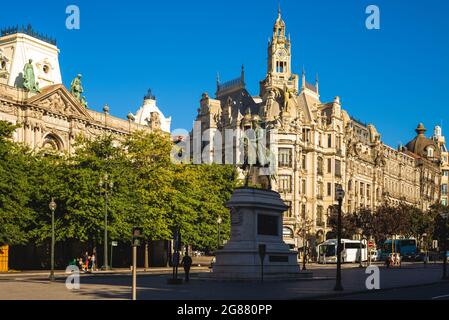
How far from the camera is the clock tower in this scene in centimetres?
12138

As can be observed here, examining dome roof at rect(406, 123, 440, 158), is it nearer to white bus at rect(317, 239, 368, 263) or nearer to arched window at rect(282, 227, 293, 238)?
arched window at rect(282, 227, 293, 238)

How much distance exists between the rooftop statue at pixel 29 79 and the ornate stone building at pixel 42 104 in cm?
52

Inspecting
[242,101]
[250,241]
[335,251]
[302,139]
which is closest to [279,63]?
[242,101]

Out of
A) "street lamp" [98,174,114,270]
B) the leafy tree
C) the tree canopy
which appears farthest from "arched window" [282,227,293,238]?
the leafy tree

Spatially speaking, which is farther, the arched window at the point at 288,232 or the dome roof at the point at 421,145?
the dome roof at the point at 421,145

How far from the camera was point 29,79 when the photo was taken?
3588 inches

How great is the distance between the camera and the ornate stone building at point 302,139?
113875 millimetres

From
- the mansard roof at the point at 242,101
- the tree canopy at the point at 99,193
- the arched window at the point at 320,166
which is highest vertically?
the mansard roof at the point at 242,101

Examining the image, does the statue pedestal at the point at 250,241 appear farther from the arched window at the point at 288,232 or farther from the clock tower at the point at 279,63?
the clock tower at the point at 279,63

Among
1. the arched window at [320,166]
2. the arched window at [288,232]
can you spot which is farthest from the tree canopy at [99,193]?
the arched window at [320,166]

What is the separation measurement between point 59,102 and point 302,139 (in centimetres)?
4096

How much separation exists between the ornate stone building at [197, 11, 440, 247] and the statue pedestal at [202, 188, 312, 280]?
63672mm

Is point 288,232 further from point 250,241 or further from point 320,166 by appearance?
point 250,241
